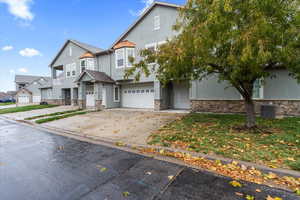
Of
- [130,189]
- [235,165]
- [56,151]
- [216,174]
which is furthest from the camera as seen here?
[56,151]

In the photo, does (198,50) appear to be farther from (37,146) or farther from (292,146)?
(37,146)

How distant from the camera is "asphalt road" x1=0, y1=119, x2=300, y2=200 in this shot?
2.65 metres

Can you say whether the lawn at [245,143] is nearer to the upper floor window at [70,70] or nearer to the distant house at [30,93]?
the upper floor window at [70,70]

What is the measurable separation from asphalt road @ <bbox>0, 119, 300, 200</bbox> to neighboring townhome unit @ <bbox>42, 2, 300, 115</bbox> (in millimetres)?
6574

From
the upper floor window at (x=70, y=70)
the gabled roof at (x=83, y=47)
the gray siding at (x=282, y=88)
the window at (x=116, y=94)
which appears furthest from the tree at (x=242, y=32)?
the upper floor window at (x=70, y=70)

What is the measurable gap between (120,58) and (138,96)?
14.5ft

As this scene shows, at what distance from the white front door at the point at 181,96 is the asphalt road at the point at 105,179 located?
10451 mm

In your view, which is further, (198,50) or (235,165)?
(198,50)

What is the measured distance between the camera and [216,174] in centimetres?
329

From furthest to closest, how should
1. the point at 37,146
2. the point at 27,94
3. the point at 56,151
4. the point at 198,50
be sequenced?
the point at 27,94 → the point at 37,146 → the point at 56,151 → the point at 198,50

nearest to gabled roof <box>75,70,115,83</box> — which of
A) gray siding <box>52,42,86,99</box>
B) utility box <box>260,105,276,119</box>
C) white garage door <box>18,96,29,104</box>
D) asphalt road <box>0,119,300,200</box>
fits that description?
gray siding <box>52,42,86,99</box>

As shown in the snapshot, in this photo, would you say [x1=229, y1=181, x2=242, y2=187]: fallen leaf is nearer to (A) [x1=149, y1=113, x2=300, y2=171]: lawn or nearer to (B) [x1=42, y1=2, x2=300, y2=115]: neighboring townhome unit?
(A) [x1=149, y1=113, x2=300, y2=171]: lawn

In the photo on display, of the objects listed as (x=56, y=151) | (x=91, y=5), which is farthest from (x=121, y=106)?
(x=56, y=151)

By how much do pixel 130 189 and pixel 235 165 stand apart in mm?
2636
